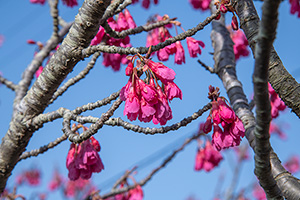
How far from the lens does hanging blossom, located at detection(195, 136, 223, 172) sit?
3857mm

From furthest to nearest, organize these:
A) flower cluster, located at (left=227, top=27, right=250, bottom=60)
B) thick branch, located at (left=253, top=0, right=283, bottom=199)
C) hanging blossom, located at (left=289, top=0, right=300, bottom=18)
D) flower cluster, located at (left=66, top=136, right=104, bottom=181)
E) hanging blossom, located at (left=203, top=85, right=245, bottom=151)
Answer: flower cluster, located at (left=227, top=27, right=250, bottom=60) → hanging blossom, located at (left=289, top=0, right=300, bottom=18) → flower cluster, located at (left=66, top=136, right=104, bottom=181) → hanging blossom, located at (left=203, top=85, right=245, bottom=151) → thick branch, located at (left=253, top=0, right=283, bottom=199)

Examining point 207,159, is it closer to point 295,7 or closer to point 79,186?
point 295,7

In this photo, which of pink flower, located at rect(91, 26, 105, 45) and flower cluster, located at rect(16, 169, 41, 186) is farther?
flower cluster, located at rect(16, 169, 41, 186)

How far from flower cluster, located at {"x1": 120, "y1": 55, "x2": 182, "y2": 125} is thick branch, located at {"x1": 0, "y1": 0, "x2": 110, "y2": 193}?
14.3 inches

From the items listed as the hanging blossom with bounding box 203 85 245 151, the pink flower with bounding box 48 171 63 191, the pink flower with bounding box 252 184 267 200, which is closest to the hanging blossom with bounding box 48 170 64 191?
the pink flower with bounding box 48 171 63 191

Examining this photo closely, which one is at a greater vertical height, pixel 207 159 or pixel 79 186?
pixel 79 186

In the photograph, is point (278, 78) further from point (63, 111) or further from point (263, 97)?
point (63, 111)

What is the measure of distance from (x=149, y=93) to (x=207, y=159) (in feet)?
A: 8.41

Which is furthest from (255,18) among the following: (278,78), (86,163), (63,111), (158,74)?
(86,163)

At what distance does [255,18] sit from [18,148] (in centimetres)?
158

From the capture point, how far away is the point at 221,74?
240 cm

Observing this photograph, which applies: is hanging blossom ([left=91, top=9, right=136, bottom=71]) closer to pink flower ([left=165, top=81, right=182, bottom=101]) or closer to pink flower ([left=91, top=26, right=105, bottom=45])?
pink flower ([left=91, top=26, right=105, bottom=45])

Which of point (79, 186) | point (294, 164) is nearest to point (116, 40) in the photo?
point (79, 186)

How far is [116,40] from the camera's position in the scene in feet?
8.01
